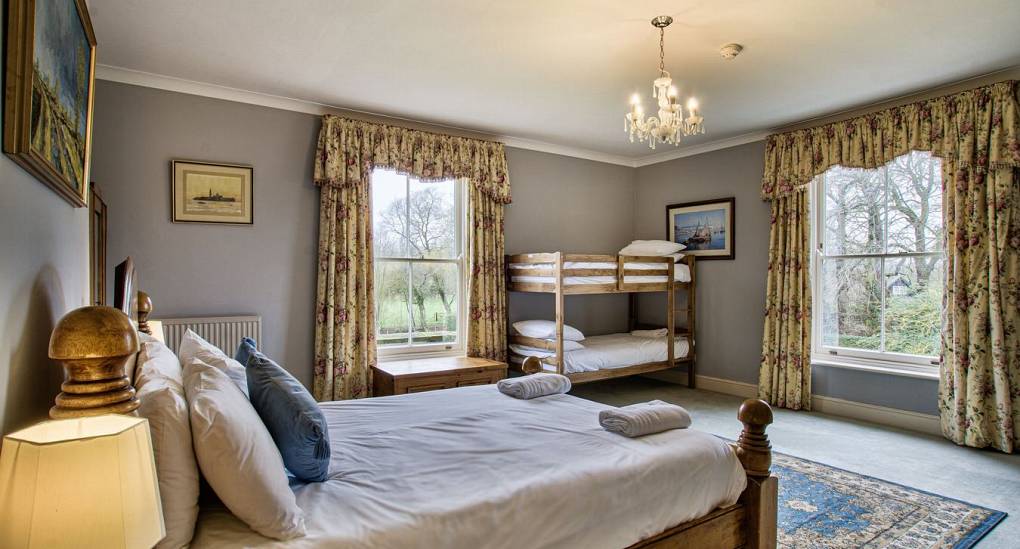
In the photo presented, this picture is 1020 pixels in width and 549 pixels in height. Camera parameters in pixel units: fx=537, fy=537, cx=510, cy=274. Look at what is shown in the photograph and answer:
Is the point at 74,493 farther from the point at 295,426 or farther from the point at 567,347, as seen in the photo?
the point at 567,347

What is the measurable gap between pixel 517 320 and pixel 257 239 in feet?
8.03

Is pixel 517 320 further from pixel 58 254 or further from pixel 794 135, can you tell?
pixel 58 254

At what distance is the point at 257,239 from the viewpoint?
13.0ft

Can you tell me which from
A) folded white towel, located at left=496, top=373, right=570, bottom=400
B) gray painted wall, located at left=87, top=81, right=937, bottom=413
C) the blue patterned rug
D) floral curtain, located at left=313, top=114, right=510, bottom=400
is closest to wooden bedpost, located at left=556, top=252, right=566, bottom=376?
gray painted wall, located at left=87, top=81, right=937, bottom=413

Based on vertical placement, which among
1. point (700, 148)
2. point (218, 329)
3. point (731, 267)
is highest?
point (700, 148)

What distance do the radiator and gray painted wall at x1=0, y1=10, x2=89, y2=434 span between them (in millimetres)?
2331

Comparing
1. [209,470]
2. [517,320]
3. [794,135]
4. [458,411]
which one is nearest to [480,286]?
[517,320]

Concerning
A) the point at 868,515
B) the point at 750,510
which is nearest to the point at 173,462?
the point at 750,510

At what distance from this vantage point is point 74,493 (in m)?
0.65

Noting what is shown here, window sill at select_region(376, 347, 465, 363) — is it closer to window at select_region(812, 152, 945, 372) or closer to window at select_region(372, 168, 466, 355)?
window at select_region(372, 168, 466, 355)

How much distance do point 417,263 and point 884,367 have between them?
3.89 metres

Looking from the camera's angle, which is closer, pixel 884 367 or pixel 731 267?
pixel 884 367

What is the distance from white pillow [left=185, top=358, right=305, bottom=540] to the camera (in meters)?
1.22

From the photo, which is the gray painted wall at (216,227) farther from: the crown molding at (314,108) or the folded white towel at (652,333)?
the folded white towel at (652,333)
